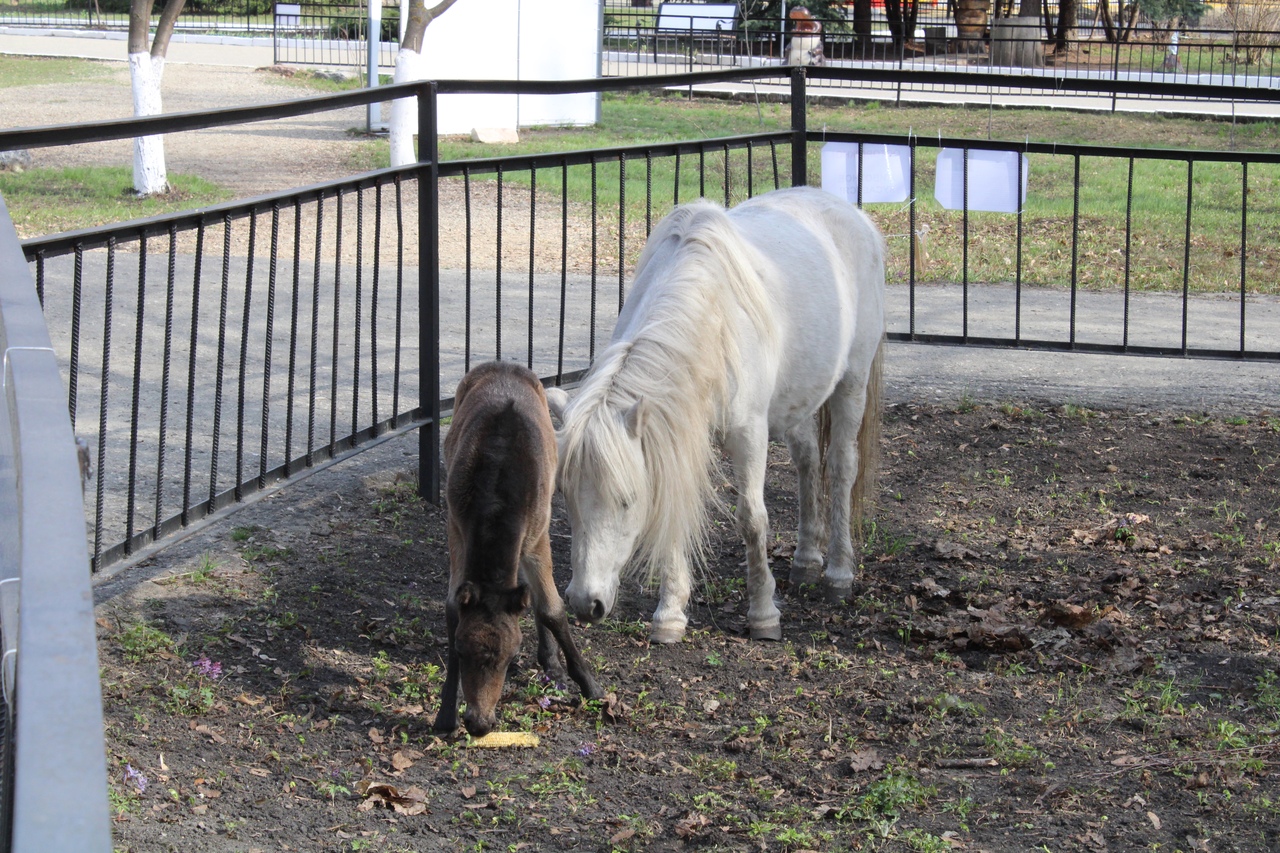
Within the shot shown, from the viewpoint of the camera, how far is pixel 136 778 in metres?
3.16

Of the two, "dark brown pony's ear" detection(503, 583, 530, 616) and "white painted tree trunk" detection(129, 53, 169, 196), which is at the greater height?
"white painted tree trunk" detection(129, 53, 169, 196)

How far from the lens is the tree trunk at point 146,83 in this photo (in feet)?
43.3

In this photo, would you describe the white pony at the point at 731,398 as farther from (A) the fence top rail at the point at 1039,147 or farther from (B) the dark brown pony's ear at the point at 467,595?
(A) the fence top rail at the point at 1039,147

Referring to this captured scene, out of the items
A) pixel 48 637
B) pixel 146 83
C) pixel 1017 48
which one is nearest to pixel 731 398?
pixel 48 637

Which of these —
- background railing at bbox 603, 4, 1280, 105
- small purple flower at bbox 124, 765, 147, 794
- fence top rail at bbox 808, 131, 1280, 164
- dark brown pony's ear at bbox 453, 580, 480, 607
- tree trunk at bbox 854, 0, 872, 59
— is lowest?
small purple flower at bbox 124, 765, 147, 794

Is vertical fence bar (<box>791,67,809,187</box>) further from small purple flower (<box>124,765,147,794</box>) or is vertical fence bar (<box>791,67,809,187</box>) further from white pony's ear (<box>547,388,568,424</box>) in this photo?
small purple flower (<box>124,765,147,794</box>)

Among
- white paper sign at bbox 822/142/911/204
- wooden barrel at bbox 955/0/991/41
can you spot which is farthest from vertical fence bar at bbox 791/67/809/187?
wooden barrel at bbox 955/0/991/41

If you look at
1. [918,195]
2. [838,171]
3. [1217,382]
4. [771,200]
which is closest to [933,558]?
[771,200]

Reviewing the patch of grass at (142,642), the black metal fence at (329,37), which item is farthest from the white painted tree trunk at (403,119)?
the patch of grass at (142,642)

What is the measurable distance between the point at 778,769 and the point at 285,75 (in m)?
24.6

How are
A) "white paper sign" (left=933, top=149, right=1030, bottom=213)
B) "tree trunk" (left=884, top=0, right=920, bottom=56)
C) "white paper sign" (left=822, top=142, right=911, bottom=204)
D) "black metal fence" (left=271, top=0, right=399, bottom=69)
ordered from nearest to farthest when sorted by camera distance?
Result: "white paper sign" (left=933, top=149, right=1030, bottom=213)
"white paper sign" (left=822, top=142, right=911, bottom=204)
"black metal fence" (left=271, top=0, right=399, bottom=69)
"tree trunk" (left=884, top=0, right=920, bottom=56)

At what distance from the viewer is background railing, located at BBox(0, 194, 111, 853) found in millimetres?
771

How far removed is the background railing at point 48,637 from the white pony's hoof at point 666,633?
10.3 feet

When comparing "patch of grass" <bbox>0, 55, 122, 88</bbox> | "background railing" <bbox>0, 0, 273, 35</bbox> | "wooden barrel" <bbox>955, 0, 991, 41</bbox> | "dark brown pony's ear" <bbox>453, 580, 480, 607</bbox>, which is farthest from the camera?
"background railing" <bbox>0, 0, 273, 35</bbox>
